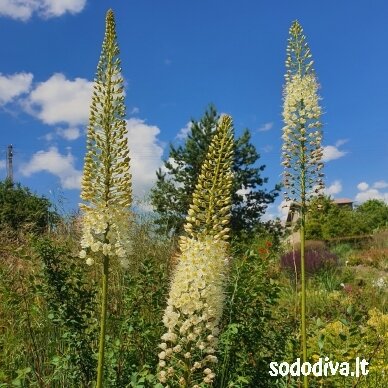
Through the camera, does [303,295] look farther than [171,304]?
Yes

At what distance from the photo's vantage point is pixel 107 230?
380 cm

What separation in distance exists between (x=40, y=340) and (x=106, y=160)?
3.66m

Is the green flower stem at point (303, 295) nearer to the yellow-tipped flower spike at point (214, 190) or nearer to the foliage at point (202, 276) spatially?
the foliage at point (202, 276)

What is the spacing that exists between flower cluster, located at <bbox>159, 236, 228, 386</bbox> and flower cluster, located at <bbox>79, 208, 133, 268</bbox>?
0.42 m

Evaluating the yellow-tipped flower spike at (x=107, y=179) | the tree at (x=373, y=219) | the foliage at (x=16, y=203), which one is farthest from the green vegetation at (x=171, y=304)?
the tree at (x=373, y=219)

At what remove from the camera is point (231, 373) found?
5387 millimetres

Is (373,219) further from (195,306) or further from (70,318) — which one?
(195,306)

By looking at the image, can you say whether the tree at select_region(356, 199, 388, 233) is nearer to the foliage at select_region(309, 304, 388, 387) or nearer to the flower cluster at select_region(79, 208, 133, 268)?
the foliage at select_region(309, 304, 388, 387)

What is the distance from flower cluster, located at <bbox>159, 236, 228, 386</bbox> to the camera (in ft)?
12.2

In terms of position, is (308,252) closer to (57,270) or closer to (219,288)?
(57,270)

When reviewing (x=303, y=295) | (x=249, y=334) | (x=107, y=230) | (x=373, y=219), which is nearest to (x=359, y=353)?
(x=249, y=334)

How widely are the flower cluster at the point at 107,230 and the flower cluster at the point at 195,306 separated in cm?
42

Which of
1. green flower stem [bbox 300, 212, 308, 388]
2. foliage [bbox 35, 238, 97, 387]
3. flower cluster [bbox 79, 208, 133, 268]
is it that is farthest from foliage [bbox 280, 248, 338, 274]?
flower cluster [bbox 79, 208, 133, 268]

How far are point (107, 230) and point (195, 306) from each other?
2.48 ft
